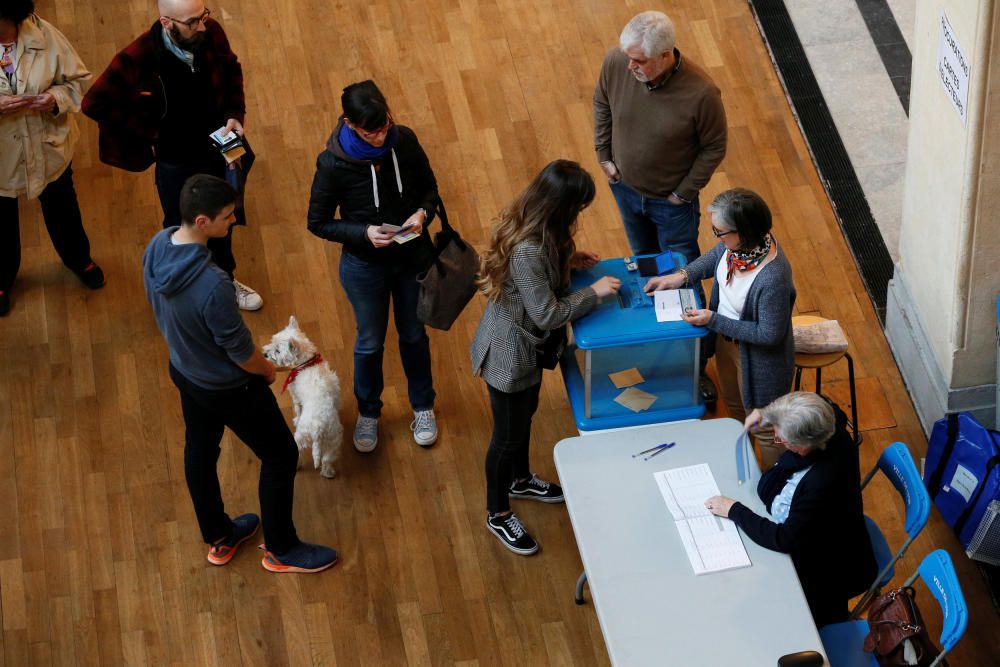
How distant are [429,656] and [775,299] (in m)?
1.85

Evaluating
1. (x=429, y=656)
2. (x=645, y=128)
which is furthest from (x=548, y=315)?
(x=429, y=656)

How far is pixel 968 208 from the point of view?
14.3 feet

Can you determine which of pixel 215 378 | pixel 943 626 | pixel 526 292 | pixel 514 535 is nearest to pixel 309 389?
pixel 215 378

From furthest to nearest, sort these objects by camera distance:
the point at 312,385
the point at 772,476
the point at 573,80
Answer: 1. the point at 573,80
2. the point at 312,385
3. the point at 772,476

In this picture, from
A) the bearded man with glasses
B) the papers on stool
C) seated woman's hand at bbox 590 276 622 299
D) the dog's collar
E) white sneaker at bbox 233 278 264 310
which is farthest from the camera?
white sneaker at bbox 233 278 264 310

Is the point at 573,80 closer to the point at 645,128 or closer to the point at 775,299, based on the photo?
the point at 645,128

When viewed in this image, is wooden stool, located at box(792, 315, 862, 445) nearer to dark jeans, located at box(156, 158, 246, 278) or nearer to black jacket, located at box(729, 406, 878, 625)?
black jacket, located at box(729, 406, 878, 625)

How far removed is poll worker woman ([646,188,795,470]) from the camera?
391 cm

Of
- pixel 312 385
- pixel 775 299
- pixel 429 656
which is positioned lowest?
pixel 429 656

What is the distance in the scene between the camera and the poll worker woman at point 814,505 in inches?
137

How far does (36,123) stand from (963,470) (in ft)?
13.5

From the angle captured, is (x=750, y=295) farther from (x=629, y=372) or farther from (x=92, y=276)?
(x=92, y=276)

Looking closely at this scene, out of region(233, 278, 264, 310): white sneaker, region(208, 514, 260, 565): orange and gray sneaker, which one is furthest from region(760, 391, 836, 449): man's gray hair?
region(233, 278, 264, 310): white sneaker

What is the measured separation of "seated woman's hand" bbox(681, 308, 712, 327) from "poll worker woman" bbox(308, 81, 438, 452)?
1056 mm
